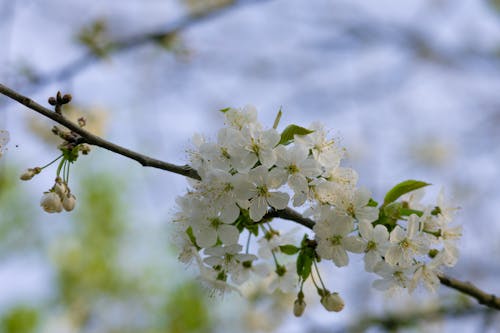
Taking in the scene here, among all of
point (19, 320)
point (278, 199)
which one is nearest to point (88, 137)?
point (278, 199)

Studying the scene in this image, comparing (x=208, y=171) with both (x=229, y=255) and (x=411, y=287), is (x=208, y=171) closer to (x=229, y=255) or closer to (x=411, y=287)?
(x=229, y=255)

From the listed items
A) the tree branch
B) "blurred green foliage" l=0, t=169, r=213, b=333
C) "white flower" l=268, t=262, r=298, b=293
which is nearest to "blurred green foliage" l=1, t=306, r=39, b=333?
"blurred green foliage" l=0, t=169, r=213, b=333

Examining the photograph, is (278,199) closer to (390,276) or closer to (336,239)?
(336,239)

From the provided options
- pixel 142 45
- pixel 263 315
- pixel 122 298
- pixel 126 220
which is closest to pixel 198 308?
pixel 263 315

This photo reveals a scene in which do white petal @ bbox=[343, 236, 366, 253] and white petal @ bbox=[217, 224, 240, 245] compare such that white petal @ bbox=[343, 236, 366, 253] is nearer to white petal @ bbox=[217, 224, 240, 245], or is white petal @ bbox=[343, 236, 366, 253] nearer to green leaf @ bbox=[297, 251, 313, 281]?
green leaf @ bbox=[297, 251, 313, 281]

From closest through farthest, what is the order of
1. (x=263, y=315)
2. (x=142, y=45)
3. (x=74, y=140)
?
(x=74, y=140), (x=142, y=45), (x=263, y=315)
